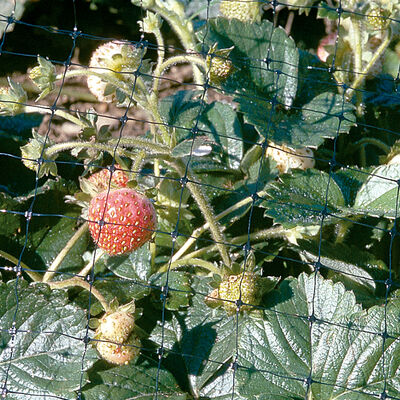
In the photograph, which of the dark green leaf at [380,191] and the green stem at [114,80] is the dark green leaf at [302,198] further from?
the green stem at [114,80]

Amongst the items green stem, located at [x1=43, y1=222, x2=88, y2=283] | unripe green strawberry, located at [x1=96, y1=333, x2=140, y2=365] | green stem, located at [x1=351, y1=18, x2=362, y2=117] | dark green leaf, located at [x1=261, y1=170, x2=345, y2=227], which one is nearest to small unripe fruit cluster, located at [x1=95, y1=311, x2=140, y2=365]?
unripe green strawberry, located at [x1=96, y1=333, x2=140, y2=365]

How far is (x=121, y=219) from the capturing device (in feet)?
3.70

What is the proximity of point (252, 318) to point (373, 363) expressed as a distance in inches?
9.1

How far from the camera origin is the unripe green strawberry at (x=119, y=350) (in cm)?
115

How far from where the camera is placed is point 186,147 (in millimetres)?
1151

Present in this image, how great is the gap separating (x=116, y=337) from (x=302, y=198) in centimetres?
45

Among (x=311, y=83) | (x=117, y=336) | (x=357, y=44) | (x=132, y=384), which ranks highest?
(x=357, y=44)

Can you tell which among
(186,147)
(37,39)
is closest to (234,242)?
(186,147)

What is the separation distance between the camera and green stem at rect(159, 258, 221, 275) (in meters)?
1.27

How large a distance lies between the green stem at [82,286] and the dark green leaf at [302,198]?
347 mm

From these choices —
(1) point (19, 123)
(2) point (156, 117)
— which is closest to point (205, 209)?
(2) point (156, 117)

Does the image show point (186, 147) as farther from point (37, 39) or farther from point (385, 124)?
point (37, 39)

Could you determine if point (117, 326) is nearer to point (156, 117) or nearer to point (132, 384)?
point (132, 384)

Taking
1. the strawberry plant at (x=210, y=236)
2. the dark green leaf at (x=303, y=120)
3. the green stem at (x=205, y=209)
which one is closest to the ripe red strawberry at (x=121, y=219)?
the strawberry plant at (x=210, y=236)
